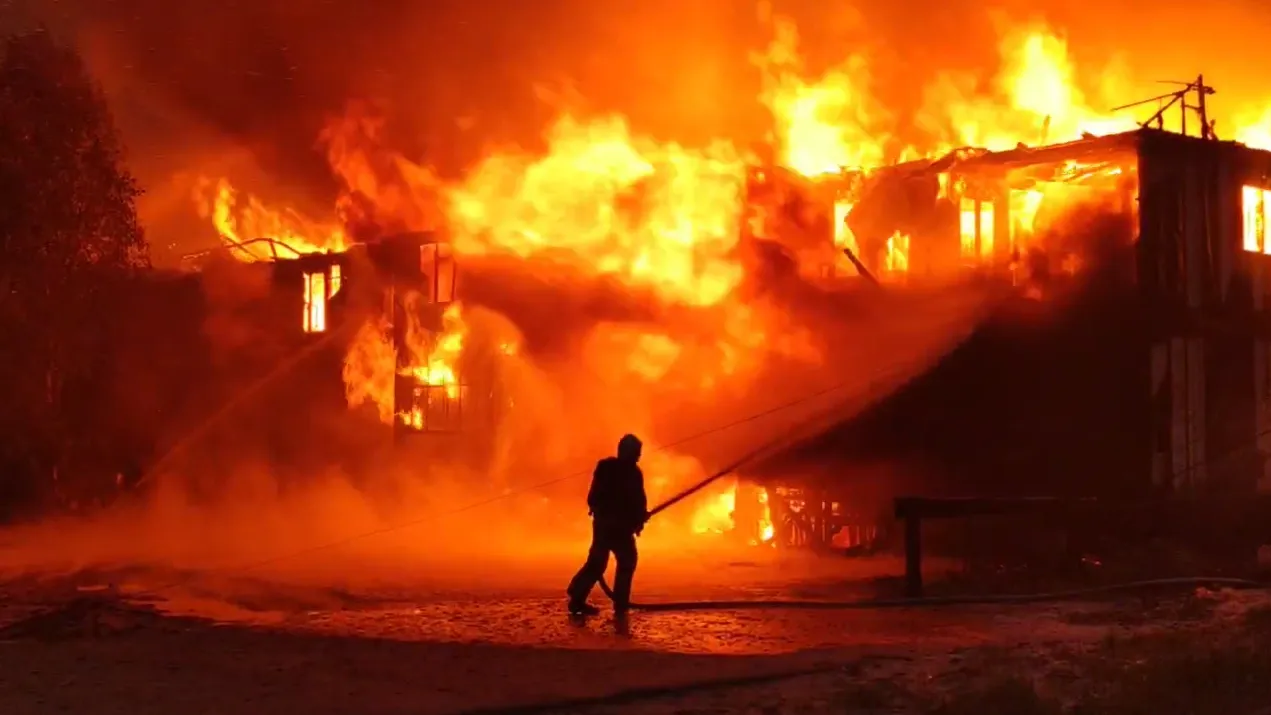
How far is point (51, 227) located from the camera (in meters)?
19.7

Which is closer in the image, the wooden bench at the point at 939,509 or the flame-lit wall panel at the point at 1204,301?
the wooden bench at the point at 939,509

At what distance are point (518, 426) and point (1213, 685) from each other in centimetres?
1540

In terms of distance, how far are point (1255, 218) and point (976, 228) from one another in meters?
4.51

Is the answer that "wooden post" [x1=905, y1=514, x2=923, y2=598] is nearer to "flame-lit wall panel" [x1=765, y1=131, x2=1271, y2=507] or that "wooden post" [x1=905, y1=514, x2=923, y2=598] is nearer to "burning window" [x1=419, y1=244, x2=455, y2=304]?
"flame-lit wall panel" [x1=765, y1=131, x2=1271, y2=507]

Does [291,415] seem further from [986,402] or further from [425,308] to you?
[986,402]

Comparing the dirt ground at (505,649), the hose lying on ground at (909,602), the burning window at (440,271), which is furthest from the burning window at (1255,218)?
the burning window at (440,271)

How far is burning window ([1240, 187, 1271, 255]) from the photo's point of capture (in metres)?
19.5

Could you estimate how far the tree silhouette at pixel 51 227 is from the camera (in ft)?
63.1

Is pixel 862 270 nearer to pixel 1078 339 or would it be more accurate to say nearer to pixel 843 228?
pixel 843 228

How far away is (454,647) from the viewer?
10352 millimetres

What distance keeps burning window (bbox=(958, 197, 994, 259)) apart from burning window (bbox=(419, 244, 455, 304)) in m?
9.29

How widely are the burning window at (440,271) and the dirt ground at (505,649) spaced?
9.63 meters

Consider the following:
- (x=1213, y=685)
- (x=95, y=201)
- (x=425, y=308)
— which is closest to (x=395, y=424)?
(x=425, y=308)

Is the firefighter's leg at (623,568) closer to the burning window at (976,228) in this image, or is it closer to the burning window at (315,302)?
the burning window at (976,228)
